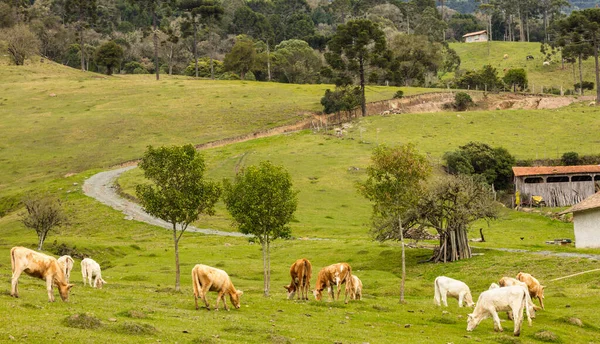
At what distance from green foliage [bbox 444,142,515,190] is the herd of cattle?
57.8 meters

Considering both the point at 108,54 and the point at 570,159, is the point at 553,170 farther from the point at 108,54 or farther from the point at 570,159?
the point at 108,54

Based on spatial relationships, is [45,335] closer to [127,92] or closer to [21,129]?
[21,129]

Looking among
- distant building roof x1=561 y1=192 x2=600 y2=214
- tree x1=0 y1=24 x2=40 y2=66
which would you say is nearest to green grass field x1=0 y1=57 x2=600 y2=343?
distant building roof x1=561 y1=192 x2=600 y2=214

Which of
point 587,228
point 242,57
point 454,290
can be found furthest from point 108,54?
point 454,290

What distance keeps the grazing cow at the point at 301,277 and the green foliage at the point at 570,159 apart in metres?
68.9

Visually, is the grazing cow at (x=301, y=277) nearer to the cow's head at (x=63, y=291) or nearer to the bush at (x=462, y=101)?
the cow's head at (x=63, y=291)

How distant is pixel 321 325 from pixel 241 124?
10004cm

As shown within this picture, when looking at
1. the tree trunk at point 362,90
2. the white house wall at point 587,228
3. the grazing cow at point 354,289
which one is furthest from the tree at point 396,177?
the tree trunk at point 362,90

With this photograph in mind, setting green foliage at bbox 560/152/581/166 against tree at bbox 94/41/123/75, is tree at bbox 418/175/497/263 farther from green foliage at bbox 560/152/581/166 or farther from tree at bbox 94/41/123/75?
tree at bbox 94/41/123/75

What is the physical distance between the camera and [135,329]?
21172 mm

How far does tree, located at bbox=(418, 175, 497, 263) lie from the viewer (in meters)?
51.4

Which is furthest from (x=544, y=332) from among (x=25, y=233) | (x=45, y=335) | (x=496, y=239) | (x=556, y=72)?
(x=556, y=72)

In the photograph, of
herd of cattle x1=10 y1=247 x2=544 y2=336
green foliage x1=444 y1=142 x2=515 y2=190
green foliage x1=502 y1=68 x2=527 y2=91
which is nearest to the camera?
herd of cattle x1=10 y1=247 x2=544 y2=336

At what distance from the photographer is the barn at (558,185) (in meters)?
84.1
